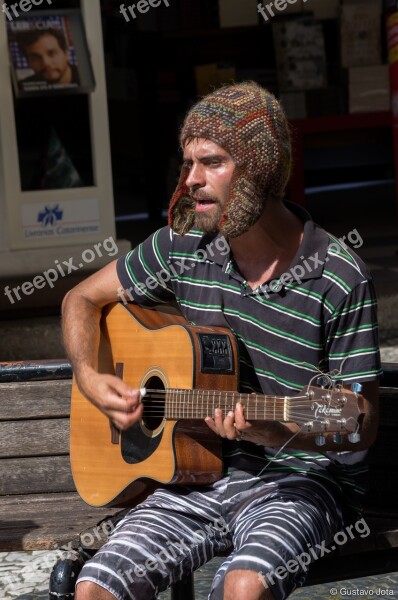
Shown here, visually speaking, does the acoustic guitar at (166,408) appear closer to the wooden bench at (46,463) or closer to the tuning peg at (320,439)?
the tuning peg at (320,439)

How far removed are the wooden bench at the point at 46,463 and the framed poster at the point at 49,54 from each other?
9.83ft

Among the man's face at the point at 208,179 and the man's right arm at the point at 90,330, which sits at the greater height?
the man's face at the point at 208,179

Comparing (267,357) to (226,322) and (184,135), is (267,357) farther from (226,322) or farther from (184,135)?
(184,135)

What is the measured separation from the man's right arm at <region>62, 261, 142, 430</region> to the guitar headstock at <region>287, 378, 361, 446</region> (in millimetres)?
532

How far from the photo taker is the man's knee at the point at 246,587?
2473 mm

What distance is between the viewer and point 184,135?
2852mm

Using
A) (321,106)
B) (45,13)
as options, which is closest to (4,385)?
(45,13)

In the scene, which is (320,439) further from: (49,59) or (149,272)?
(49,59)

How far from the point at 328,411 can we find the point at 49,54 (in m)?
4.03

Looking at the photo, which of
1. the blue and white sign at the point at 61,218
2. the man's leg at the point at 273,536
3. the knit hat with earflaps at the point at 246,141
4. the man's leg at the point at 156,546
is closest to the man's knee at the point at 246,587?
the man's leg at the point at 273,536

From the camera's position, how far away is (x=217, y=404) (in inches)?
105

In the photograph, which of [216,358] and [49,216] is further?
[49,216]

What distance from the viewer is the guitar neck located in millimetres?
2576

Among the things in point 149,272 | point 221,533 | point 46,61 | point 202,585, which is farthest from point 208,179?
point 46,61
